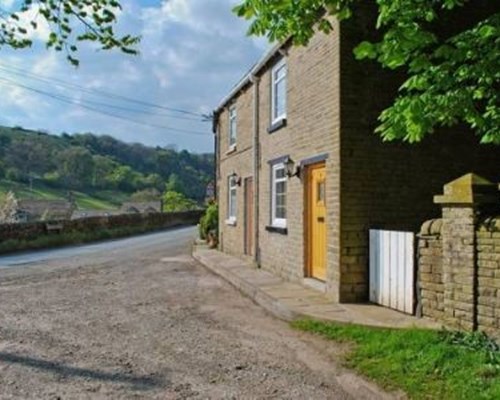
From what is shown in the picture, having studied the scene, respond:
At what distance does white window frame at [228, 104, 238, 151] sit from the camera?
18.3m

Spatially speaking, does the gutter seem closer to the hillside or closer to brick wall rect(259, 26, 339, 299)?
brick wall rect(259, 26, 339, 299)

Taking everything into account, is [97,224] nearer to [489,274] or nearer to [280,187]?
[280,187]

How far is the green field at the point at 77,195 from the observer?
231 feet

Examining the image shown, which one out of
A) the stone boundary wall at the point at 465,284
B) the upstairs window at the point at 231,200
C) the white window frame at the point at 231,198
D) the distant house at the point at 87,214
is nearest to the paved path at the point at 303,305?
the stone boundary wall at the point at 465,284

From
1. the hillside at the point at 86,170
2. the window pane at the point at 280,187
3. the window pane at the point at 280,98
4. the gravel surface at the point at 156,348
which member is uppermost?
the hillside at the point at 86,170

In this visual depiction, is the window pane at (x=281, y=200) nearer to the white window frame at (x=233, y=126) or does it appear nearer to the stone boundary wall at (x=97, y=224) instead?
the white window frame at (x=233, y=126)

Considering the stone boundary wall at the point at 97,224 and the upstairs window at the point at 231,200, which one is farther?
the stone boundary wall at the point at 97,224

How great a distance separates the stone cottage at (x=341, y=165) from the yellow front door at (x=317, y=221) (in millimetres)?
19

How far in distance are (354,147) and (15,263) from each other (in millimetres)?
13074

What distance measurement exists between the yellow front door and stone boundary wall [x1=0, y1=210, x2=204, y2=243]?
16649mm

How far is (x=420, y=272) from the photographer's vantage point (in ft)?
26.1

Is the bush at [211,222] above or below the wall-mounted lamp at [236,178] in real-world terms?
below

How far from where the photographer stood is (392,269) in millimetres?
8625

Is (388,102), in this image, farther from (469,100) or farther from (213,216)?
(213,216)
